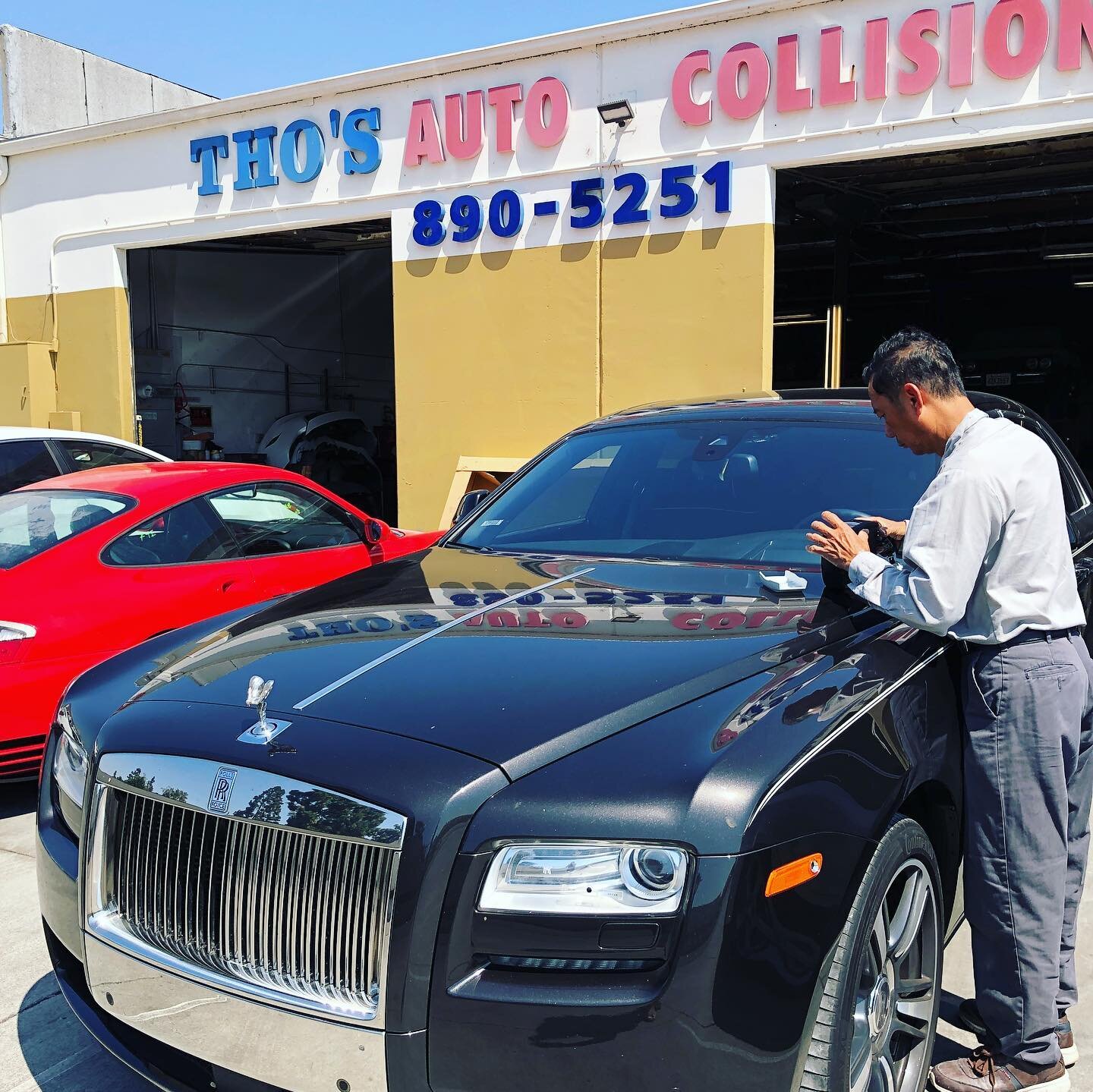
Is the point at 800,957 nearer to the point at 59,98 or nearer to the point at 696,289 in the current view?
the point at 696,289

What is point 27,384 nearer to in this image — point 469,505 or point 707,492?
point 469,505

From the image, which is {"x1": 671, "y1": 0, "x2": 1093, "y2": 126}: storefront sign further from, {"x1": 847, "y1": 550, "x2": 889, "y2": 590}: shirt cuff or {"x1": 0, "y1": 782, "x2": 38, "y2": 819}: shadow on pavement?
{"x1": 0, "y1": 782, "x2": 38, "y2": 819}: shadow on pavement

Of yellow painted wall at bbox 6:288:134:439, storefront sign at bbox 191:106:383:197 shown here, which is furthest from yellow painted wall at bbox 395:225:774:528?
yellow painted wall at bbox 6:288:134:439

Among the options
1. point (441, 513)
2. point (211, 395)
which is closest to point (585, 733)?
point (441, 513)

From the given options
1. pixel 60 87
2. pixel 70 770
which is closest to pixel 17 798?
pixel 70 770

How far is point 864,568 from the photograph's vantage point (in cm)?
263

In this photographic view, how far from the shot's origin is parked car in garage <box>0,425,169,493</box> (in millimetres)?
7914

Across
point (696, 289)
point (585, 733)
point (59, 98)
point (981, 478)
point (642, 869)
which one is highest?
point (59, 98)

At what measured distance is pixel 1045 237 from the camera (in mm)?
14992

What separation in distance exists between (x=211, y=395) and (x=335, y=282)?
337 cm

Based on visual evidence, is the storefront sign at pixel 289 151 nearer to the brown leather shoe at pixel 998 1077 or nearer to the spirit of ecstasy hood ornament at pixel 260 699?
the spirit of ecstasy hood ornament at pixel 260 699

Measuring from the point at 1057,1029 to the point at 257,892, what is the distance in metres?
1.95

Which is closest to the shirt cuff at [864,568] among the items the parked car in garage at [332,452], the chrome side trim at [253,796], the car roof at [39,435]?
the chrome side trim at [253,796]

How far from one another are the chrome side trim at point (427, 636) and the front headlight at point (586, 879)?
2.05ft
